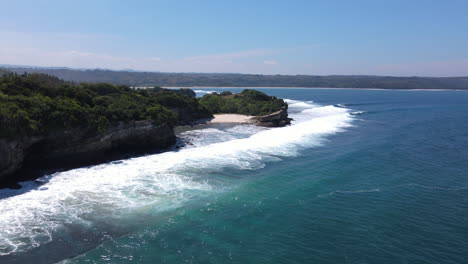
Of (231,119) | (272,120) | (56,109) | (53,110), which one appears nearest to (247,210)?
(53,110)

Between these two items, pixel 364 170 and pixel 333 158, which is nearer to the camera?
pixel 364 170

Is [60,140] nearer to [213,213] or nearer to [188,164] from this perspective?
[188,164]

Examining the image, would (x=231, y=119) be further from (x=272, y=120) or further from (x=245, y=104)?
(x=272, y=120)

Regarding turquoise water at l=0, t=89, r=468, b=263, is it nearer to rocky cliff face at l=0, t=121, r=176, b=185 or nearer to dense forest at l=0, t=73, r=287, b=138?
rocky cliff face at l=0, t=121, r=176, b=185

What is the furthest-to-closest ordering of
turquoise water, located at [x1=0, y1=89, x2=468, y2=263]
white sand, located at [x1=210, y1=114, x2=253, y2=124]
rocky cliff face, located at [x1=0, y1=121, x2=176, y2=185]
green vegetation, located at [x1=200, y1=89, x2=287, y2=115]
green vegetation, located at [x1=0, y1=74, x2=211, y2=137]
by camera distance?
green vegetation, located at [x1=200, y1=89, x2=287, y2=115] → white sand, located at [x1=210, y1=114, x2=253, y2=124] → green vegetation, located at [x1=0, y1=74, x2=211, y2=137] → rocky cliff face, located at [x1=0, y1=121, x2=176, y2=185] → turquoise water, located at [x1=0, y1=89, x2=468, y2=263]

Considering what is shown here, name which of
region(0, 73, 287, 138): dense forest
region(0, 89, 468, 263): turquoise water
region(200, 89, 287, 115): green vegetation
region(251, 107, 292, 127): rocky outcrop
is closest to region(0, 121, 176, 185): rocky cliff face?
region(0, 73, 287, 138): dense forest

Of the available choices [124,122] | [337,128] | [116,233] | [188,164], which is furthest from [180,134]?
[116,233]
